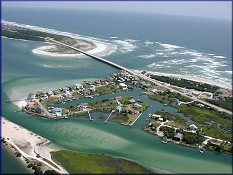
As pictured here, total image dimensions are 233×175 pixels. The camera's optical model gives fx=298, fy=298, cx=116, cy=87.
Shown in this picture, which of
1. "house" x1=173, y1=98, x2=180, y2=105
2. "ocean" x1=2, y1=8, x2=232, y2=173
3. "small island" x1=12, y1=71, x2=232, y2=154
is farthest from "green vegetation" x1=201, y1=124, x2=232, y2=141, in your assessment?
"house" x1=173, y1=98, x2=180, y2=105

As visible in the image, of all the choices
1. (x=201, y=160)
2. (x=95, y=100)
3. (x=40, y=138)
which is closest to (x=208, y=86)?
(x=95, y=100)

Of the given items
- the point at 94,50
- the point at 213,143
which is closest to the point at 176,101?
the point at 213,143

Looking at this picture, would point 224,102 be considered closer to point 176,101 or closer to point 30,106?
point 176,101

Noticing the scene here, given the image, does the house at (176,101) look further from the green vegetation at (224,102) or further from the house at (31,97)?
the house at (31,97)

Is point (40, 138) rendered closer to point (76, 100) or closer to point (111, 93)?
point (76, 100)

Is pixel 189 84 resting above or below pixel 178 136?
above

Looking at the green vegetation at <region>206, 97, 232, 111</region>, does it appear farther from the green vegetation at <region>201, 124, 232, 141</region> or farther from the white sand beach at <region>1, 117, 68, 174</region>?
the white sand beach at <region>1, 117, 68, 174</region>
